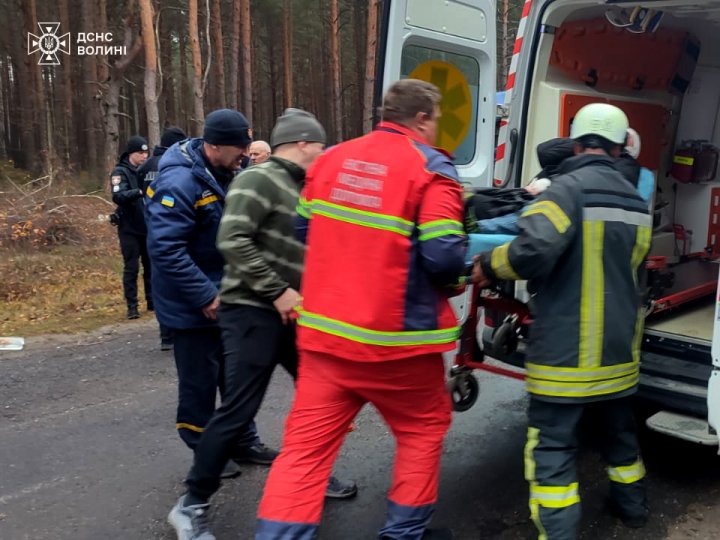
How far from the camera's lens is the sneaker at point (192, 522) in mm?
2947

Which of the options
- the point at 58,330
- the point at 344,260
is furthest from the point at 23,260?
the point at 344,260

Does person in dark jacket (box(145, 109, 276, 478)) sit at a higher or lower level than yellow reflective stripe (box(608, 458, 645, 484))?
higher

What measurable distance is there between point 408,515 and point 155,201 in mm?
1737

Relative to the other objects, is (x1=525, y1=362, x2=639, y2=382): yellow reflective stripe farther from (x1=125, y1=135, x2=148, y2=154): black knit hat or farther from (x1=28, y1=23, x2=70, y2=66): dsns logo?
(x1=28, y1=23, x2=70, y2=66): dsns logo

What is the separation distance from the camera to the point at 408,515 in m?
2.64

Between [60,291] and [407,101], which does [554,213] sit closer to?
[407,101]

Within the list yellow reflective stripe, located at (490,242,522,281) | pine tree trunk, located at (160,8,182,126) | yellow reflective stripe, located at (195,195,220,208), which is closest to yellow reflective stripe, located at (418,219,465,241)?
yellow reflective stripe, located at (490,242,522,281)

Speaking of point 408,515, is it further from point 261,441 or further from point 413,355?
point 261,441

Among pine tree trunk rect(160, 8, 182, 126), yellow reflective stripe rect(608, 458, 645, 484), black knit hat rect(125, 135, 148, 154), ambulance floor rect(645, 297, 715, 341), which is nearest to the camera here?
yellow reflective stripe rect(608, 458, 645, 484)

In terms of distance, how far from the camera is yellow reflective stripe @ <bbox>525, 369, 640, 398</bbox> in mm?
2703

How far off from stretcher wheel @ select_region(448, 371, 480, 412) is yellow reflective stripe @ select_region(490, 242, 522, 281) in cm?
80

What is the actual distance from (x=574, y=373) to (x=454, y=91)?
6.55 feet

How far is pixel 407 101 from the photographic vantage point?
2.52 metres

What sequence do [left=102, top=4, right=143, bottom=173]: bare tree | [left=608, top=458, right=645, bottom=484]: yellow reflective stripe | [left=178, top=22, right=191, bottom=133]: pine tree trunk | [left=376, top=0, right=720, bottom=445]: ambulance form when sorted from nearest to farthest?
[left=608, top=458, right=645, bottom=484]: yellow reflective stripe
[left=376, top=0, right=720, bottom=445]: ambulance
[left=102, top=4, right=143, bottom=173]: bare tree
[left=178, top=22, right=191, bottom=133]: pine tree trunk
